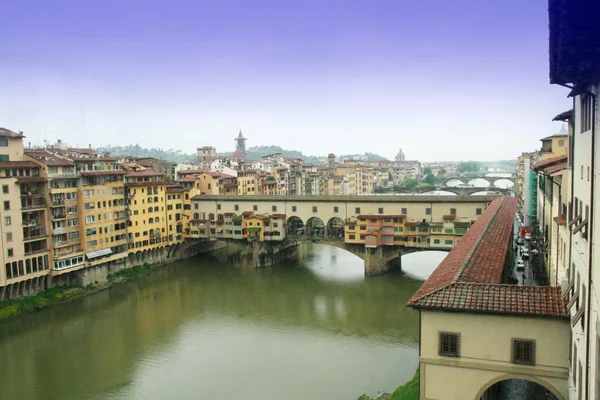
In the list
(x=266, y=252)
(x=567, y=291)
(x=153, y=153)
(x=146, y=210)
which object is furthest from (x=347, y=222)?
(x=153, y=153)

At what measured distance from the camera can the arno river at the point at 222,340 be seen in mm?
14242

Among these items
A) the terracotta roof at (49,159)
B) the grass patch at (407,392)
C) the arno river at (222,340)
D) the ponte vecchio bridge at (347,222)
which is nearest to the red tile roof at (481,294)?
the grass patch at (407,392)

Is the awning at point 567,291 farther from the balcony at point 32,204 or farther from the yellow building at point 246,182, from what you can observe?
the yellow building at point 246,182

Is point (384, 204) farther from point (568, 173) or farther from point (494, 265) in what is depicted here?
point (568, 173)

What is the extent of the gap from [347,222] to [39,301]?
14542mm

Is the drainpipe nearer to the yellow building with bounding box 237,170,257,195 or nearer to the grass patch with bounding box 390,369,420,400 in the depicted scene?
the grass patch with bounding box 390,369,420,400

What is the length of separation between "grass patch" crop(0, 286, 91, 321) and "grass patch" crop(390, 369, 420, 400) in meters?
15.5

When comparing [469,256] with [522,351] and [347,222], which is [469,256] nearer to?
[522,351]

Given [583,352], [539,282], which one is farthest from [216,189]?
[583,352]

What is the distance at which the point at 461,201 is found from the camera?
83.6ft

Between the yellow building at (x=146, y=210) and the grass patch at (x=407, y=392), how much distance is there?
18619 millimetres

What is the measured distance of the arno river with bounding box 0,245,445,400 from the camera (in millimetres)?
14242

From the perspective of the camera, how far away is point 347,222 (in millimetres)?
26391

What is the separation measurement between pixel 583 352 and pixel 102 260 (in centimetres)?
2286
